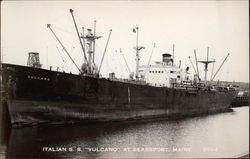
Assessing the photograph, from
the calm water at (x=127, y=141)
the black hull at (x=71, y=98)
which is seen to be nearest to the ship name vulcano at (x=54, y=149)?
the calm water at (x=127, y=141)

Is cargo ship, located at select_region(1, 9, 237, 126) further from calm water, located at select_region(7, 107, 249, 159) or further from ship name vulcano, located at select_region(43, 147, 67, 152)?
ship name vulcano, located at select_region(43, 147, 67, 152)

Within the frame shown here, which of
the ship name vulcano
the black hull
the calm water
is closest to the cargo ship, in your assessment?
the black hull

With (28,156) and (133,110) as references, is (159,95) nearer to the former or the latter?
(133,110)

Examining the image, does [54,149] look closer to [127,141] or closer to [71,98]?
[127,141]

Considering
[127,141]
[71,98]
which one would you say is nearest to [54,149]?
[127,141]

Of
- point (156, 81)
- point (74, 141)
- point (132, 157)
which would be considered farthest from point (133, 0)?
point (156, 81)
